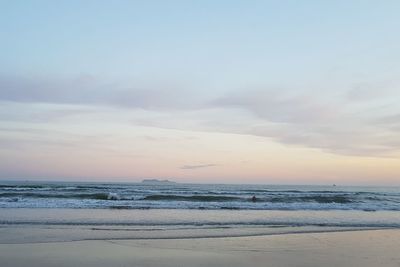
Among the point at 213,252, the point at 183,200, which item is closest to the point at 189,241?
the point at 213,252

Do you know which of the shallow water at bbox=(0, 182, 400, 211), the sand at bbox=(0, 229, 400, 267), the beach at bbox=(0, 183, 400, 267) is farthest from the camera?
the shallow water at bbox=(0, 182, 400, 211)

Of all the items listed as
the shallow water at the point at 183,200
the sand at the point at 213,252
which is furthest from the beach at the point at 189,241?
the shallow water at the point at 183,200

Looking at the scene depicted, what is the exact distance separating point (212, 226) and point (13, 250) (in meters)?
8.99

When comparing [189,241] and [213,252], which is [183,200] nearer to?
[189,241]

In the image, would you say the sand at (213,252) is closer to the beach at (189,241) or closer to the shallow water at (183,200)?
the beach at (189,241)

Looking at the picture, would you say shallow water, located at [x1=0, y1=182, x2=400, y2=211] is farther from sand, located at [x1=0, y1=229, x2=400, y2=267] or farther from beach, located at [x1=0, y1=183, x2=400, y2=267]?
sand, located at [x1=0, y1=229, x2=400, y2=267]

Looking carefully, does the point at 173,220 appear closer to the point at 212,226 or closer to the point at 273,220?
the point at 212,226

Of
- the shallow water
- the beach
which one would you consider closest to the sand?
the beach

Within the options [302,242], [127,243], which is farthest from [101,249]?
[302,242]

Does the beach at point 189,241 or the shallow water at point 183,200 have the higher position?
the shallow water at point 183,200

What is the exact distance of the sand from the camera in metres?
11.1

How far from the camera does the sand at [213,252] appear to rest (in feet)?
36.5

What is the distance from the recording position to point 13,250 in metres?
12.3

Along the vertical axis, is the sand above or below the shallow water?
below
